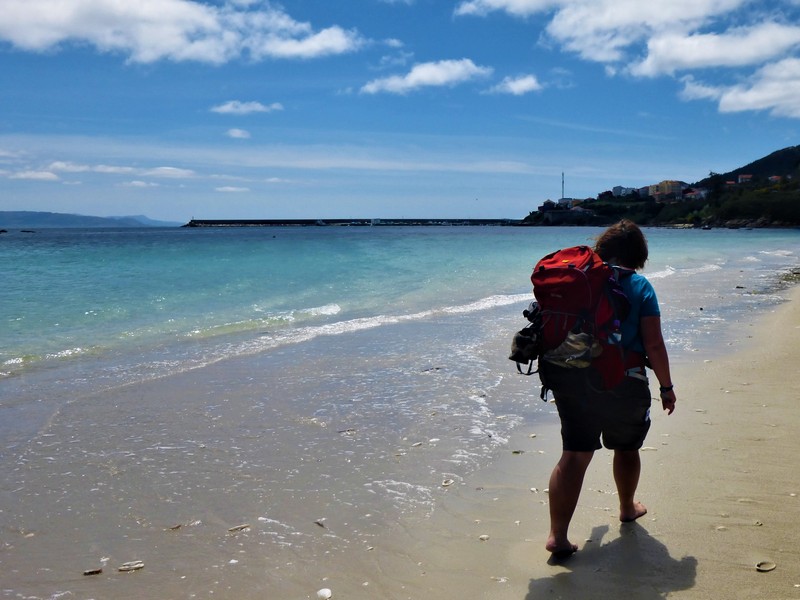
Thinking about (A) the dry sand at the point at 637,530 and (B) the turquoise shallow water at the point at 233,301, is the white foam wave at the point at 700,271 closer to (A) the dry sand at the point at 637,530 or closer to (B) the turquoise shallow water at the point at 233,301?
(B) the turquoise shallow water at the point at 233,301

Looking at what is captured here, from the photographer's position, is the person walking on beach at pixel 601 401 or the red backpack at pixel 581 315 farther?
the person walking on beach at pixel 601 401

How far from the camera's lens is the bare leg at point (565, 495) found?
3.65 meters

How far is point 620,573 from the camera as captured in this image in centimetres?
353

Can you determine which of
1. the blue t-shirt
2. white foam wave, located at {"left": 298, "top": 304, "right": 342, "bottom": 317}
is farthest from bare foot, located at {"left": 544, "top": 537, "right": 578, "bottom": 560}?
white foam wave, located at {"left": 298, "top": 304, "right": 342, "bottom": 317}

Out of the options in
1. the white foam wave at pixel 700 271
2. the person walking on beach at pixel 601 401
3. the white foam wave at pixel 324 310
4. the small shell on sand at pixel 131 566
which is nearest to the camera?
the person walking on beach at pixel 601 401

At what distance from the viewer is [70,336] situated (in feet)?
42.2

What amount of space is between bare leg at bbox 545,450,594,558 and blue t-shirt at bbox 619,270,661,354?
0.64m

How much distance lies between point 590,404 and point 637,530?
976 mm

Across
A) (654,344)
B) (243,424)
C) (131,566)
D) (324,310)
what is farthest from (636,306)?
(324,310)

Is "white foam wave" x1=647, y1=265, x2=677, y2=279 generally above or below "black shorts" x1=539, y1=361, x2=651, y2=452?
below

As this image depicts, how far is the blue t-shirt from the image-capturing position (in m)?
3.66

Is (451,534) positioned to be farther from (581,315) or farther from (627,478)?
(581,315)

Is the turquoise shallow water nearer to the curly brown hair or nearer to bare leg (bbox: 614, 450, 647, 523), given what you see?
bare leg (bbox: 614, 450, 647, 523)

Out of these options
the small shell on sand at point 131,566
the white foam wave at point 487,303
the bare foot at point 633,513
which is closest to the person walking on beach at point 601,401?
the bare foot at point 633,513
